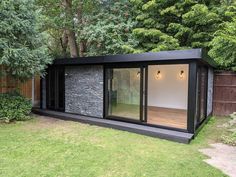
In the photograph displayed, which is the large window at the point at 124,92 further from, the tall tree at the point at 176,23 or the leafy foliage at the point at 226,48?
the leafy foliage at the point at 226,48

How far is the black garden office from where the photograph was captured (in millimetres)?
6137

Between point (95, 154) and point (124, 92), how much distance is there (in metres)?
2.93

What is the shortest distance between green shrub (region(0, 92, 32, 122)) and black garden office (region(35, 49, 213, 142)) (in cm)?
107

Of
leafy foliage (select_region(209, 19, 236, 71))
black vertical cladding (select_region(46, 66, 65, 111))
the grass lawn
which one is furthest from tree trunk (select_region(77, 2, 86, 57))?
the grass lawn

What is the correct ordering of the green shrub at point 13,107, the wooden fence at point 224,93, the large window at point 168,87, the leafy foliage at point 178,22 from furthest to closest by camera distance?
the large window at point 168,87, the leafy foliage at point 178,22, the wooden fence at point 224,93, the green shrub at point 13,107

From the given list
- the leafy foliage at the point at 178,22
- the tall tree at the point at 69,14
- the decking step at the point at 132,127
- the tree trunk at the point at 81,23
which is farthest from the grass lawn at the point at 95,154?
the tree trunk at the point at 81,23

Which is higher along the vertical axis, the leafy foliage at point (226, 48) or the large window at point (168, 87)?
the leafy foliage at point (226, 48)

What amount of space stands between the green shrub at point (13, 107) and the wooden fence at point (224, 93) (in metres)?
7.45

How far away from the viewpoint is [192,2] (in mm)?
10688

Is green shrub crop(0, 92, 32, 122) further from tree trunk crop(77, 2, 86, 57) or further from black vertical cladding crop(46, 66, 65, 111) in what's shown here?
tree trunk crop(77, 2, 86, 57)

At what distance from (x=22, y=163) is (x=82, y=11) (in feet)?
32.4

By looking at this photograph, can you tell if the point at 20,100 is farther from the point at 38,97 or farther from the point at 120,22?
the point at 120,22

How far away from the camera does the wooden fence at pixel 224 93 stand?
9.73m

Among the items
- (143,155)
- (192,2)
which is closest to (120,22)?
(192,2)
